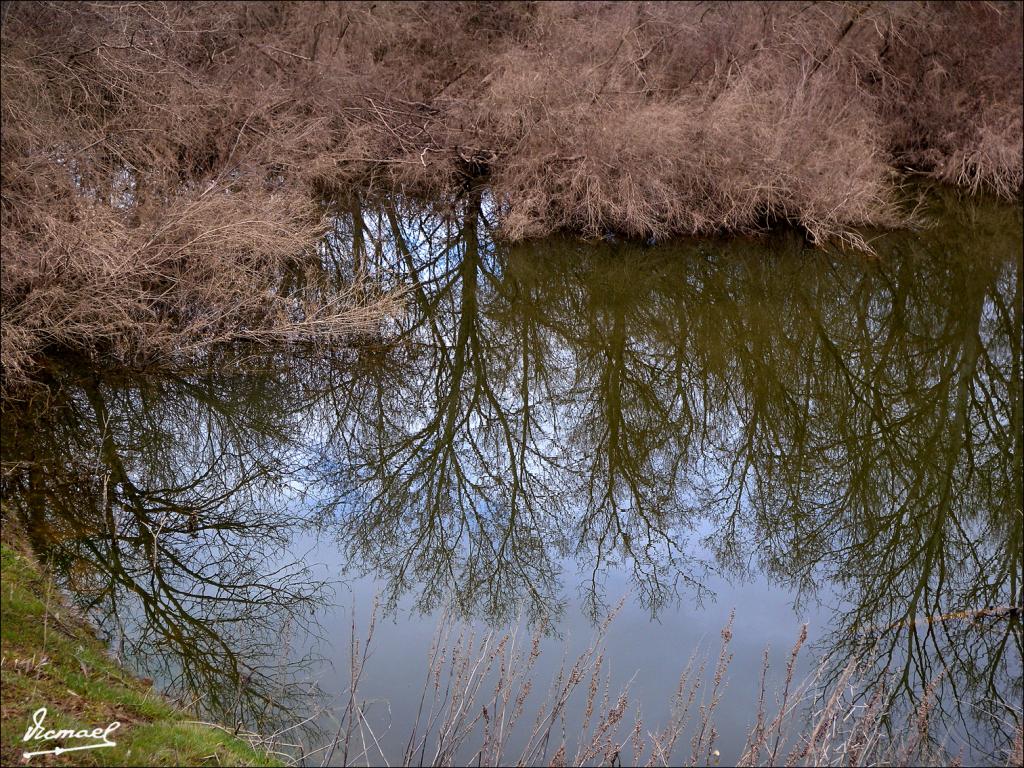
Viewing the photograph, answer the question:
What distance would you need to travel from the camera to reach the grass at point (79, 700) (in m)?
3.87

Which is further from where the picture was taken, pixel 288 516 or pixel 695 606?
pixel 288 516

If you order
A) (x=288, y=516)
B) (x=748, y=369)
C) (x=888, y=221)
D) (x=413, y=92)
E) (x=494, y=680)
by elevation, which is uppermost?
(x=413, y=92)

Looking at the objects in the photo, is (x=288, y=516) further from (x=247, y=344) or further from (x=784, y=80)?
(x=784, y=80)

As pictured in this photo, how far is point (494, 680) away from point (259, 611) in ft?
5.86

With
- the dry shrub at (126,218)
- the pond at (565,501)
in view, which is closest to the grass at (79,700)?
the pond at (565,501)

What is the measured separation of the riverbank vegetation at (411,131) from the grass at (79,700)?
4327mm

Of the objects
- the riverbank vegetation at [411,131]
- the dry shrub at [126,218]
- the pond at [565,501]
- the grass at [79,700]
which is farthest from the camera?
the riverbank vegetation at [411,131]

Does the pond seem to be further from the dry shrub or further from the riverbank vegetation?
the riverbank vegetation

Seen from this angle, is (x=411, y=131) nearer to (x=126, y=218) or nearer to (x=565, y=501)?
(x=126, y=218)

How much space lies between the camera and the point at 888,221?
52.2 ft

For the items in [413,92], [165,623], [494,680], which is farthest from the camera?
[413,92]

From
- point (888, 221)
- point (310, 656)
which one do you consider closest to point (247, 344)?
point (310, 656)

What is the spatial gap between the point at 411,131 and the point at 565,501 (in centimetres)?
968

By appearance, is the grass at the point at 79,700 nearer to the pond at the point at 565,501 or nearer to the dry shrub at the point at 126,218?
the pond at the point at 565,501
